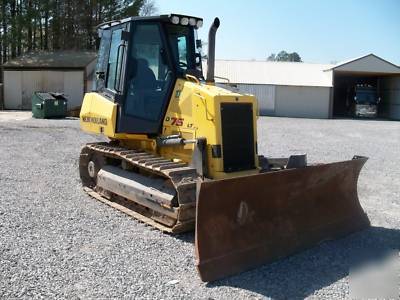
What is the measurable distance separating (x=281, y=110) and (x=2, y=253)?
1273 inches

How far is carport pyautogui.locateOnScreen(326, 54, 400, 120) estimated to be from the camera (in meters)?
36.2

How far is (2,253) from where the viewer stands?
5.43m

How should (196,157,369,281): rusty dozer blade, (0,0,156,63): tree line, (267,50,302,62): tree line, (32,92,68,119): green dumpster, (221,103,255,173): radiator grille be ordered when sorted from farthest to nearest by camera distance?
(267,50,302,62): tree line, (0,0,156,63): tree line, (32,92,68,119): green dumpster, (221,103,255,173): radiator grille, (196,157,369,281): rusty dozer blade

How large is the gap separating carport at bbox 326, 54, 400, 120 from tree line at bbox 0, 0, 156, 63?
1749cm

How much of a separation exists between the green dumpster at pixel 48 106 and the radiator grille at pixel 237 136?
2021 centimetres

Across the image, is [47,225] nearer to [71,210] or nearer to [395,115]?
[71,210]

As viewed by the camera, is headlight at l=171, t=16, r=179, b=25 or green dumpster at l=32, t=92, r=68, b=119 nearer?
headlight at l=171, t=16, r=179, b=25

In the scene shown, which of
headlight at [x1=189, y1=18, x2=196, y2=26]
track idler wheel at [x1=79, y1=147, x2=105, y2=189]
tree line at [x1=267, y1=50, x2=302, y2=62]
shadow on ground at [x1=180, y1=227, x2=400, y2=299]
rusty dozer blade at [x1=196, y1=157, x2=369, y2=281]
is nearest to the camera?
shadow on ground at [x1=180, y1=227, x2=400, y2=299]

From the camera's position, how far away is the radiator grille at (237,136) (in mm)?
6512

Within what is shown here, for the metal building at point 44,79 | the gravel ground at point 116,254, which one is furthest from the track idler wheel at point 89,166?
the metal building at point 44,79

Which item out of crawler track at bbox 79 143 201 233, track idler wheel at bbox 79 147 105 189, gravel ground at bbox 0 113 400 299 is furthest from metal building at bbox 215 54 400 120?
gravel ground at bbox 0 113 400 299

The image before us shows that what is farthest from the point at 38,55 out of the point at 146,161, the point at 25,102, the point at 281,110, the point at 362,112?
the point at 146,161

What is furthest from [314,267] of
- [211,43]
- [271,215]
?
[211,43]

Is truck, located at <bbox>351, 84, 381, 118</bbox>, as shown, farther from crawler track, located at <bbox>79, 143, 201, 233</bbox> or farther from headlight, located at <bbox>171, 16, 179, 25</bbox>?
headlight, located at <bbox>171, 16, 179, 25</bbox>
